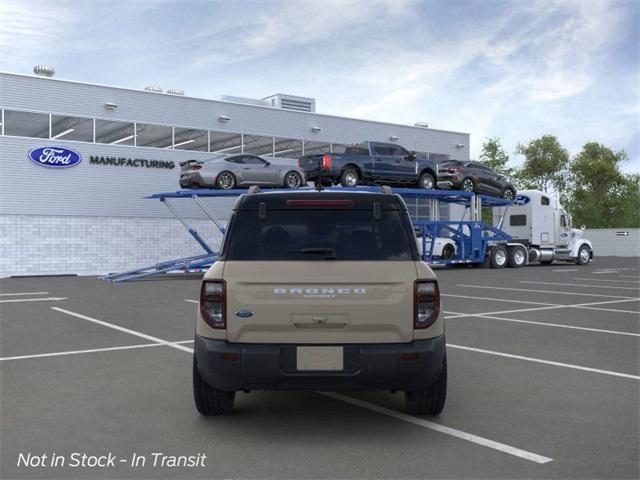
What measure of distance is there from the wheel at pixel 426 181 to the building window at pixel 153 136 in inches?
446

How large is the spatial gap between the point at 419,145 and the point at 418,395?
34.6 meters

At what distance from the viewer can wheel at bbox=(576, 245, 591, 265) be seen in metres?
32.5

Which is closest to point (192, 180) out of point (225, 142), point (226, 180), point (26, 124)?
point (226, 180)

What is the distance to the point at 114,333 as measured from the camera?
992 centimetres

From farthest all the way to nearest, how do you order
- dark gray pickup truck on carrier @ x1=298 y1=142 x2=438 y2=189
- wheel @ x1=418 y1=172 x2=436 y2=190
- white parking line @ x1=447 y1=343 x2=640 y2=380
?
wheel @ x1=418 y1=172 x2=436 y2=190 < dark gray pickup truck on carrier @ x1=298 y1=142 x2=438 y2=189 < white parking line @ x1=447 y1=343 x2=640 y2=380

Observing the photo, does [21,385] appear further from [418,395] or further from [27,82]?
[27,82]

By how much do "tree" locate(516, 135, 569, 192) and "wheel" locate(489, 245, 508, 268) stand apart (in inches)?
1742

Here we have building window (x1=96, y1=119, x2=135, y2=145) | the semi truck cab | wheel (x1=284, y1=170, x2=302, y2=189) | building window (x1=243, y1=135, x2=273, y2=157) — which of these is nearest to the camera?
wheel (x1=284, y1=170, x2=302, y2=189)

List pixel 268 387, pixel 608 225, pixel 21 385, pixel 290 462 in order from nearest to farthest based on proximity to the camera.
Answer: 1. pixel 290 462
2. pixel 268 387
3. pixel 21 385
4. pixel 608 225

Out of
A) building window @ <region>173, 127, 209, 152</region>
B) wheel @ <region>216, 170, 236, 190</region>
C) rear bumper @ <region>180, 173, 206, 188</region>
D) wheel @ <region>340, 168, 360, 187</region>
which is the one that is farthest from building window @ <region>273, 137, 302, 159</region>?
wheel @ <region>340, 168, 360, 187</region>

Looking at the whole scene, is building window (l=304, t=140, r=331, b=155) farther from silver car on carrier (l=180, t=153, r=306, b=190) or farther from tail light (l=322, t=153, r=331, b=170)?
tail light (l=322, t=153, r=331, b=170)

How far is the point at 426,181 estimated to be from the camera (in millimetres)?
26344

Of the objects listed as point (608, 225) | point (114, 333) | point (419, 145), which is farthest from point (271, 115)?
point (608, 225)

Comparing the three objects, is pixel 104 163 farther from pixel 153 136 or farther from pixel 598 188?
pixel 598 188
